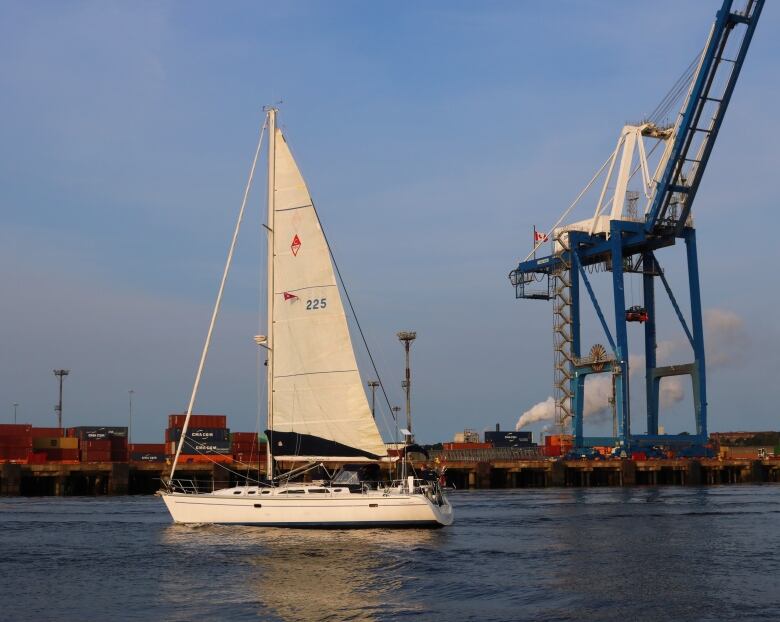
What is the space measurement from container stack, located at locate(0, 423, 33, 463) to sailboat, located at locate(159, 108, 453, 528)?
5647 centimetres

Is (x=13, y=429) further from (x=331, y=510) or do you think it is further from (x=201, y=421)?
(x=331, y=510)

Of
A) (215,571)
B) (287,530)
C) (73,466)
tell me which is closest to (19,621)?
(215,571)

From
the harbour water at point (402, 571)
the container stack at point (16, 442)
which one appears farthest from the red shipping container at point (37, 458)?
the harbour water at point (402, 571)

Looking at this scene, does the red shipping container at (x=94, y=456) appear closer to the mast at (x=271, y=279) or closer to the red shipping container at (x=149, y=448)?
the red shipping container at (x=149, y=448)

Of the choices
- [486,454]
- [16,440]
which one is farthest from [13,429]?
[486,454]

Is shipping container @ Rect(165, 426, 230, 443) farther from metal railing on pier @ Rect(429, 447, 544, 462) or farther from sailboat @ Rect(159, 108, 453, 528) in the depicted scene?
sailboat @ Rect(159, 108, 453, 528)

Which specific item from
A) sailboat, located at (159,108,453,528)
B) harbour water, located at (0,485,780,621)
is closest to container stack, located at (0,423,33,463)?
harbour water, located at (0,485,780,621)

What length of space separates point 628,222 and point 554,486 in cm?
2384

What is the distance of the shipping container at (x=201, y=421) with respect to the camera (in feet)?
349

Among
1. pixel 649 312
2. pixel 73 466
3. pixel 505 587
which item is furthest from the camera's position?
pixel 649 312

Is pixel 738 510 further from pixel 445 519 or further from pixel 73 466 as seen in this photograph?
pixel 73 466

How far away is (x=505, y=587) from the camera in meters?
A: 25.2

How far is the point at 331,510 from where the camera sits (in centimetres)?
3375

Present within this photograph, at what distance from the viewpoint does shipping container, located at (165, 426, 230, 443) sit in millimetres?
102000
